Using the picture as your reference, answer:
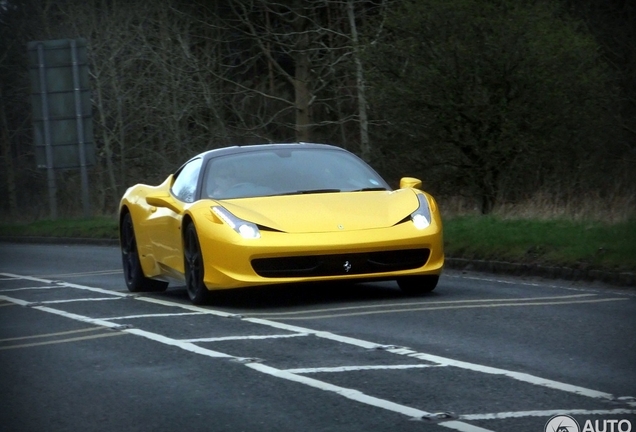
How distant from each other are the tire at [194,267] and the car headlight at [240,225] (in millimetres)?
357

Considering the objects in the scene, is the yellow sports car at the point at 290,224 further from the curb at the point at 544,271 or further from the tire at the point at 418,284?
the curb at the point at 544,271

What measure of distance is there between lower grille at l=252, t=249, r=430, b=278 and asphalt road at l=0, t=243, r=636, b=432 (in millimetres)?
296

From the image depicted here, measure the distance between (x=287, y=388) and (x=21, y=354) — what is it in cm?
260

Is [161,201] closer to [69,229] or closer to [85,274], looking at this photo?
[85,274]

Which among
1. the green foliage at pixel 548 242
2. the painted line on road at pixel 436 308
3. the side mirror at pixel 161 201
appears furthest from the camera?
the green foliage at pixel 548 242

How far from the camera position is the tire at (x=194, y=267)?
36.1ft

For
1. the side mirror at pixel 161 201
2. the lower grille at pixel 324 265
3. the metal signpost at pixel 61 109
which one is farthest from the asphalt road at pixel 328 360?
the metal signpost at pixel 61 109

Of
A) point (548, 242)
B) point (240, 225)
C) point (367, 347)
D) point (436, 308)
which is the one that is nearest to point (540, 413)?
point (367, 347)

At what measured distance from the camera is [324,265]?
10.6 m

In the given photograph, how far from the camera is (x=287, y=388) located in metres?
6.76

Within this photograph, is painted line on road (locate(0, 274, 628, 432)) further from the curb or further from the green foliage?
the green foliage

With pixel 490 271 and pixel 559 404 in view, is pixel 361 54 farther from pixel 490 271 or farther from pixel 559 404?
pixel 559 404

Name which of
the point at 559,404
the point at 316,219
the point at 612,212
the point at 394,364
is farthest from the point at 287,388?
the point at 612,212

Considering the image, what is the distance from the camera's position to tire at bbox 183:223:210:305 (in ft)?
36.1
